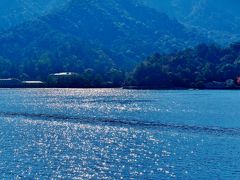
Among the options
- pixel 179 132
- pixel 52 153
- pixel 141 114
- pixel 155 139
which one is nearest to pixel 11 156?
pixel 52 153

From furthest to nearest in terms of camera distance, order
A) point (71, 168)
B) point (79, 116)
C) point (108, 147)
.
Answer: point (79, 116) → point (108, 147) → point (71, 168)

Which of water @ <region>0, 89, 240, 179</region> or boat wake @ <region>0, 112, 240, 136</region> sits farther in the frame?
boat wake @ <region>0, 112, 240, 136</region>

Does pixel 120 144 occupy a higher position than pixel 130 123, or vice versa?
pixel 130 123

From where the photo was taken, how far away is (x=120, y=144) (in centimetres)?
6544

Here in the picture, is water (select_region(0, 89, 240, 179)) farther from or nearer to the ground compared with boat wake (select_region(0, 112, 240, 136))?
nearer to the ground

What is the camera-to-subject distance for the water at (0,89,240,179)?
51.1m

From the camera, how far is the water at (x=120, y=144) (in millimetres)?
51094

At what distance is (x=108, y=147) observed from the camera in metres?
63.3

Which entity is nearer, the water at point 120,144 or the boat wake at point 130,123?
the water at point 120,144

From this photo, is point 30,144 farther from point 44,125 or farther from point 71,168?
point 44,125

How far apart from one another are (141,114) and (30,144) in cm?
3861

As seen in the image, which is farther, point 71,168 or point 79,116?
point 79,116

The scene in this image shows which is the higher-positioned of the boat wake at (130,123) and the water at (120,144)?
the boat wake at (130,123)

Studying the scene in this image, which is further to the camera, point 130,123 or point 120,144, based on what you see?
point 130,123
